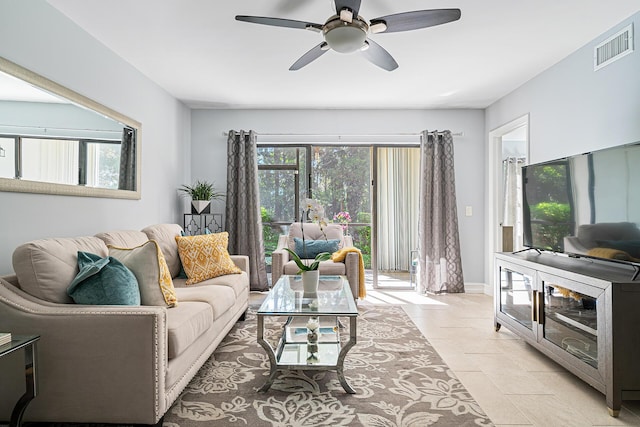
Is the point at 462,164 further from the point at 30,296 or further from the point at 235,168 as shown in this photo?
the point at 30,296

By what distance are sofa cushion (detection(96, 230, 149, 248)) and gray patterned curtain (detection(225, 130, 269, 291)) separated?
1.99 metres

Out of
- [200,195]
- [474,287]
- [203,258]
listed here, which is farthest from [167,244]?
[474,287]

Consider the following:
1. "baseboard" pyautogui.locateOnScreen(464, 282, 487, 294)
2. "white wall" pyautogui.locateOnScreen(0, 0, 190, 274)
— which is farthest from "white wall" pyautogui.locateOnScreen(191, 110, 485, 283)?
"white wall" pyautogui.locateOnScreen(0, 0, 190, 274)

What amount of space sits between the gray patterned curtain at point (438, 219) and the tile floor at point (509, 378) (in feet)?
3.18

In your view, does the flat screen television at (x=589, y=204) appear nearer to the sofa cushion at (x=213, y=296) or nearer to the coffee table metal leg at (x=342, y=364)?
the coffee table metal leg at (x=342, y=364)

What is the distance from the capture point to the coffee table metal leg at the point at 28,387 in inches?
63.7

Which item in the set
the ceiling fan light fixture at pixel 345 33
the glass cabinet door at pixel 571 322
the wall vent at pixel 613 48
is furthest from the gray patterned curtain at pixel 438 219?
the ceiling fan light fixture at pixel 345 33

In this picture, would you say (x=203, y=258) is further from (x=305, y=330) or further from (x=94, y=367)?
(x=94, y=367)

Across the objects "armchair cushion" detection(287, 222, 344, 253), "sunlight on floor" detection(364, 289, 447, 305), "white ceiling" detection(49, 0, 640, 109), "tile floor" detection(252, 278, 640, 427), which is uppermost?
"white ceiling" detection(49, 0, 640, 109)

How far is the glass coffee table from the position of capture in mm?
2268

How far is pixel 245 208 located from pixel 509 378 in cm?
359

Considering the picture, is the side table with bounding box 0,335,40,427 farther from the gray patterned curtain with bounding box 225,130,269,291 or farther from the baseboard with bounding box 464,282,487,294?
the baseboard with bounding box 464,282,487,294

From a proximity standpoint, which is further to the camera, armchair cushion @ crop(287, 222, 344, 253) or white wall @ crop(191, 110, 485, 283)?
white wall @ crop(191, 110, 485, 283)

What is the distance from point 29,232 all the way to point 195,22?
1.83 meters
